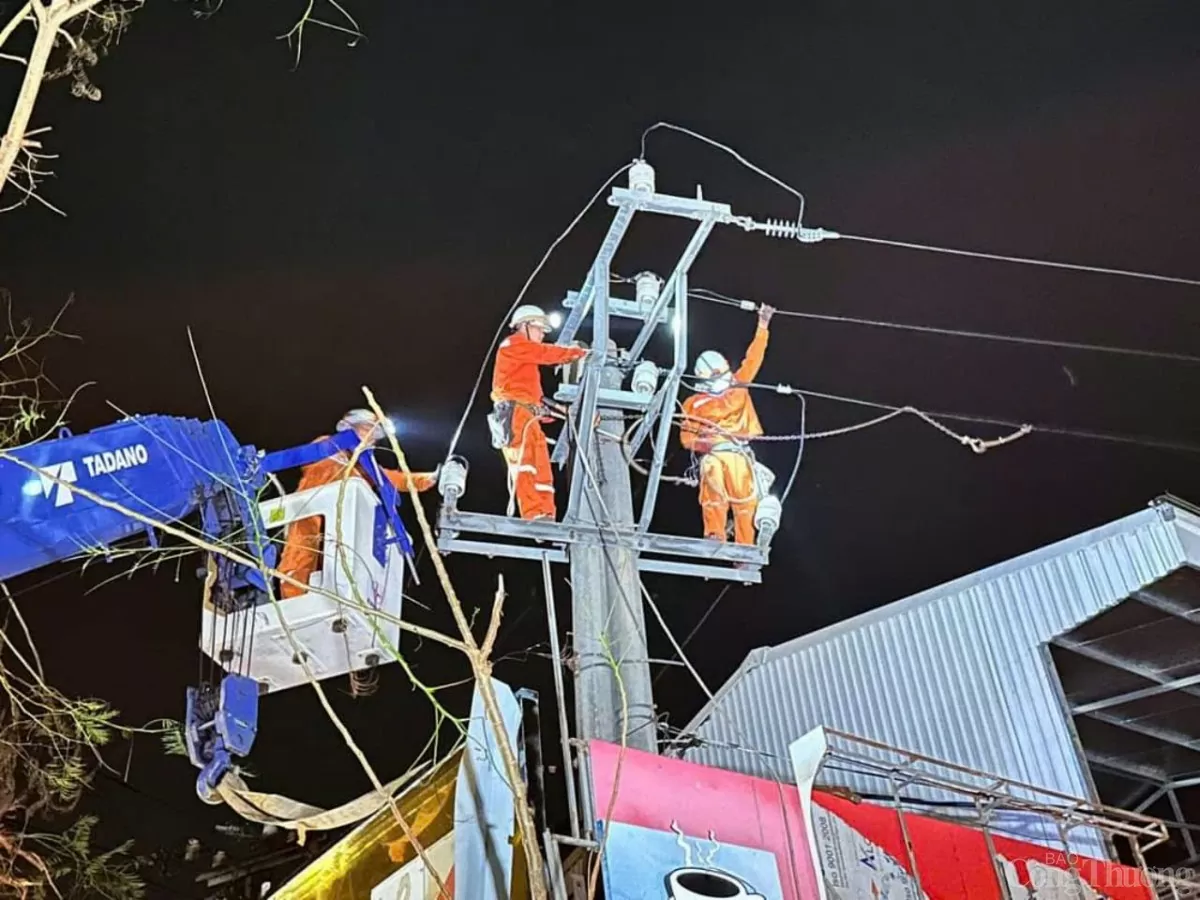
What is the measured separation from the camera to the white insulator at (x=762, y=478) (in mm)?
9977

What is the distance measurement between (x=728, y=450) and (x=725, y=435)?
0.45 ft

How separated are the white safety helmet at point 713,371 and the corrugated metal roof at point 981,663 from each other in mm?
3607

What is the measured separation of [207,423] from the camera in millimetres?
6488

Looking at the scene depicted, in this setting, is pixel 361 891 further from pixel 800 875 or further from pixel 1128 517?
pixel 1128 517

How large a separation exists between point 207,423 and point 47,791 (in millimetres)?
2273

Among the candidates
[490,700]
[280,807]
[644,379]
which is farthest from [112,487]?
[644,379]

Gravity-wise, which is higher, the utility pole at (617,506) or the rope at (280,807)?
the utility pole at (617,506)

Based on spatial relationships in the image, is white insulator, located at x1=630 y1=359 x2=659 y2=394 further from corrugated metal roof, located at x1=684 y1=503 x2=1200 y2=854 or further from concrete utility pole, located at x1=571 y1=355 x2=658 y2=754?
corrugated metal roof, located at x1=684 y1=503 x2=1200 y2=854

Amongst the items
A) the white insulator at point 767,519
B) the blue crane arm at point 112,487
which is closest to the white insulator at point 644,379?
the white insulator at point 767,519

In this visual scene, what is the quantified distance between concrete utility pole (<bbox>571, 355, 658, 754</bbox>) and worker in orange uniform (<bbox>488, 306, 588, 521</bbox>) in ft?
1.33

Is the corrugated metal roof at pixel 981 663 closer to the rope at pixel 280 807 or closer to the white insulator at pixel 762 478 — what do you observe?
the white insulator at pixel 762 478

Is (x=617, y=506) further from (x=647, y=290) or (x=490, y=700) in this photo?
(x=490, y=700)

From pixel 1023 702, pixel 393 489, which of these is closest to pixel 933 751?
pixel 1023 702

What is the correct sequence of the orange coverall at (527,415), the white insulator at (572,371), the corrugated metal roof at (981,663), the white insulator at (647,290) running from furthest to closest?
the corrugated metal roof at (981,663), the white insulator at (572,371), the white insulator at (647,290), the orange coverall at (527,415)
